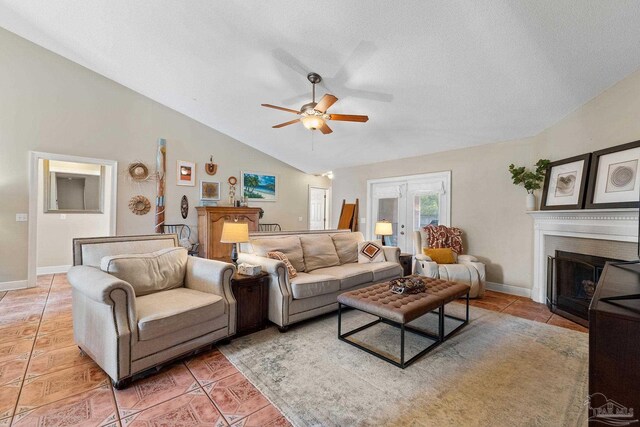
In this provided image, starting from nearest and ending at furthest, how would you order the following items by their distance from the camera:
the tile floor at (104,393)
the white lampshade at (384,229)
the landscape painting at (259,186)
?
the tile floor at (104,393) → the white lampshade at (384,229) → the landscape painting at (259,186)

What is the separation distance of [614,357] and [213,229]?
5.86 m

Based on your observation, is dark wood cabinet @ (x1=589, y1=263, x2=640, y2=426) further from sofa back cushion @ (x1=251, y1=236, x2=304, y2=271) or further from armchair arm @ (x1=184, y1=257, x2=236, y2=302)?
sofa back cushion @ (x1=251, y1=236, x2=304, y2=271)

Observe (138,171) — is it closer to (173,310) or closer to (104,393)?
(173,310)

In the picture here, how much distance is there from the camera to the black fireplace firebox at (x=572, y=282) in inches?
124

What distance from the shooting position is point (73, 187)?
5.63 meters

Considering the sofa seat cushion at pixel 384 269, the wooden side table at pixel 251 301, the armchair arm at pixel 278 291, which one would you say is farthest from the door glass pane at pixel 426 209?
the wooden side table at pixel 251 301

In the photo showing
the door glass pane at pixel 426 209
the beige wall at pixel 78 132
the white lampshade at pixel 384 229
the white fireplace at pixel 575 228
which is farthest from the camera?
the door glass pane at pixel 426 209

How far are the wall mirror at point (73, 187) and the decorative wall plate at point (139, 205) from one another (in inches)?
40.7

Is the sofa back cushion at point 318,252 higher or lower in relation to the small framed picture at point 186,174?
lower

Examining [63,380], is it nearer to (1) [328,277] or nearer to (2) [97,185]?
(1) [328,277]

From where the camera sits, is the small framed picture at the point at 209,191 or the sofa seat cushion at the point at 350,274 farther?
the small framed picture at the point at 209,191

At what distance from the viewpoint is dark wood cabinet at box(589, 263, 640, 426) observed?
939 mm

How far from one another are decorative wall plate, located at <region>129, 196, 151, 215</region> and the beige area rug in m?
4.09

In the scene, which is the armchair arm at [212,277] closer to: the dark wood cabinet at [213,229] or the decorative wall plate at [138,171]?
the dark wood cabinet at [213,229]
